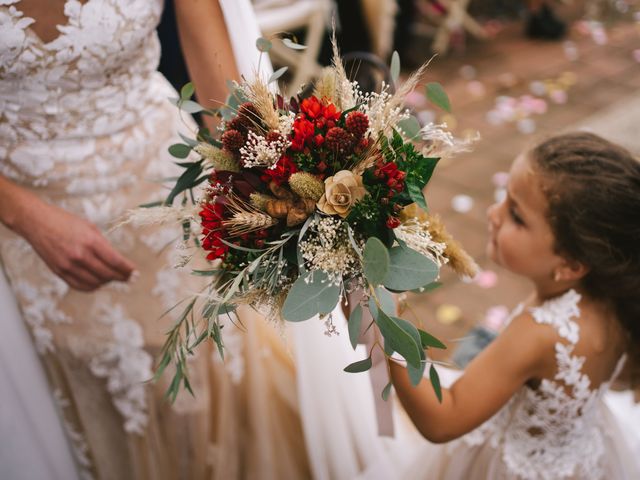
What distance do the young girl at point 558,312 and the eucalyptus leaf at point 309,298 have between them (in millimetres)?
433

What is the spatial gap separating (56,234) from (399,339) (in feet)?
3.00

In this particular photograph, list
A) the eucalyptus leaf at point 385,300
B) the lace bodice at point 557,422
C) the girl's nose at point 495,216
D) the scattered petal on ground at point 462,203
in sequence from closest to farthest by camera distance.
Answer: the eucalyptus leaf at point 385,300, the lace bodice at point 557,422, the girl's nose at point 495,216, the scattered petal on ground at point 462,203

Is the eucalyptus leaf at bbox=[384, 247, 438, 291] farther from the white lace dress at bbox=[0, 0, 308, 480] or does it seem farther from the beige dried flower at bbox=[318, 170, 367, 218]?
the white lace dress at bbox=[0, 0, 308, 480]

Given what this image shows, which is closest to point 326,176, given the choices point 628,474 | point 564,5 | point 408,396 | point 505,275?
point 408,396

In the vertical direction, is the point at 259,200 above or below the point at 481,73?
above

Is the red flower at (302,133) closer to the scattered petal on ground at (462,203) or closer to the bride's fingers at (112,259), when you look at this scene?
the bride's fingers at (112,259)

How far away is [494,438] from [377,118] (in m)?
1.14

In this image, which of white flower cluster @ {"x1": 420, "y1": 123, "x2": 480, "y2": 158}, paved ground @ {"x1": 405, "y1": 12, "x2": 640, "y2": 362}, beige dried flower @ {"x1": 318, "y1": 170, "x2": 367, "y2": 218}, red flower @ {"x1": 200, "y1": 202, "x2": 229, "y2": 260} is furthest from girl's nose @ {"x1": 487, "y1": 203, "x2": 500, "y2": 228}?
paved ground @ {"x1": 405, "y1": 12, "x2": 640, "y2": 362}

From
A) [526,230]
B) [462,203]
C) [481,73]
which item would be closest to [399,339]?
[526,230]

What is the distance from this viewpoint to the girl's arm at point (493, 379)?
4.84 ft

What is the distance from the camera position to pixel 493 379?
59.2 inches

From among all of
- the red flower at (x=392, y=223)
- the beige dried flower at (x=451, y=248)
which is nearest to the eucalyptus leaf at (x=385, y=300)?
the red flower at (x=392, y=223)

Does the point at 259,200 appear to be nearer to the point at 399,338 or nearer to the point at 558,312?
the point at 399,338

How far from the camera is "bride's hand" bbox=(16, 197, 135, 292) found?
144 cm
